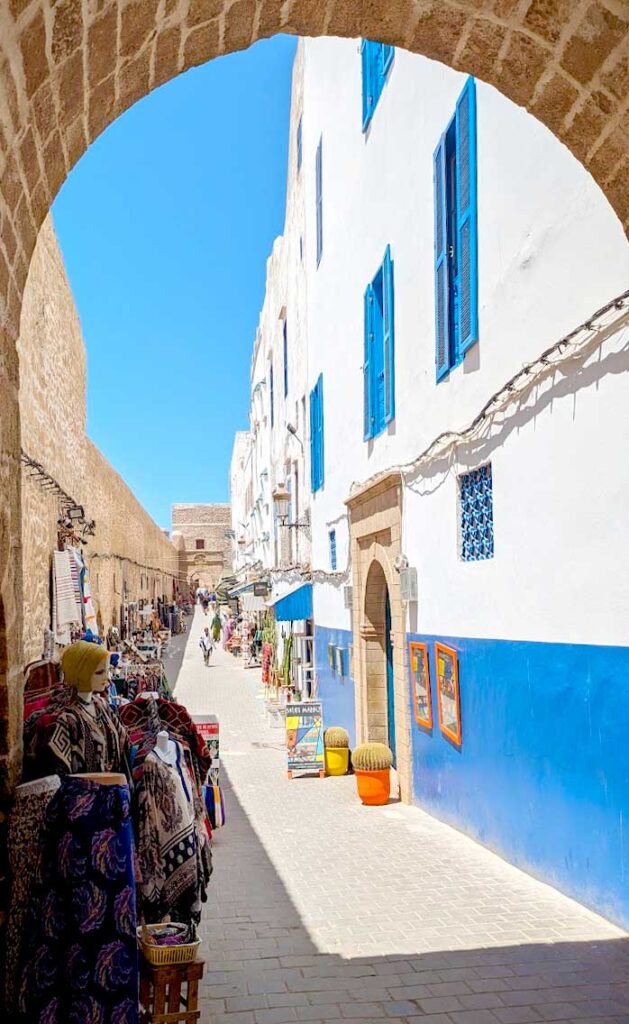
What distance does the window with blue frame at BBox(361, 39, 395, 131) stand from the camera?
984 centimetres

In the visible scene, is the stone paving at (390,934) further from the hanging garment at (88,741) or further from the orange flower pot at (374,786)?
the hanging garment at (88,741)

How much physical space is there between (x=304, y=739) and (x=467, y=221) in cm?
622

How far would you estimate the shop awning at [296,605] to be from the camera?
15.1 metres

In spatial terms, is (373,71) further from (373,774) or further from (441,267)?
(373,774)

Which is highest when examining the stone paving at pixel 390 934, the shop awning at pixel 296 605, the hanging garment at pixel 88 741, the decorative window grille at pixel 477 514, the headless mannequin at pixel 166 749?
the decorative window grille at pixel 477 514

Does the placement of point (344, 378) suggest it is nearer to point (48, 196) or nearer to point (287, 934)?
point (287, 934)

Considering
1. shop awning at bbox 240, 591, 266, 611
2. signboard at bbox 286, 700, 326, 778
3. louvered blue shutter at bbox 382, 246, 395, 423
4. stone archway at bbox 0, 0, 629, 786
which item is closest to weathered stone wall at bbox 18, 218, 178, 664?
signboard at bbox 286, 700, 326, 778

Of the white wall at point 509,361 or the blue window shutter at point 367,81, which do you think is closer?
the white wall at point 509,361

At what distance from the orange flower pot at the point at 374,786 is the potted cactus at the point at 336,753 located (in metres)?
1.62

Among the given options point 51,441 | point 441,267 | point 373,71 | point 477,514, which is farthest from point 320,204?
point 477,514

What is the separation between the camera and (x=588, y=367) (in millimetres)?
5215

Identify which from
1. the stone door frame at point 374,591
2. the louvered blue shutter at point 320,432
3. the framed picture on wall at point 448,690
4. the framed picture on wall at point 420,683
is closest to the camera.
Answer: the framed picture on wall at point 448,690

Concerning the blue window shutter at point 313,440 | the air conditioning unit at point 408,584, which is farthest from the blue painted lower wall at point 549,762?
the blue window shutter at point 313,440

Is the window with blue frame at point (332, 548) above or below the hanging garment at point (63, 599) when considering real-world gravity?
above
